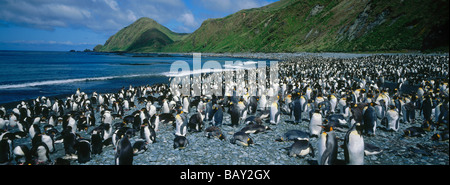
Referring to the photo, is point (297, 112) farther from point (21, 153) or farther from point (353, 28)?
point (353, 28)

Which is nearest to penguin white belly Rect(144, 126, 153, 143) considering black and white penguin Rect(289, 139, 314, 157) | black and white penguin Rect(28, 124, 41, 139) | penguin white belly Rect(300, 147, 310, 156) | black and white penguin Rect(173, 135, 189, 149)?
black and white penguin Rect(173, 135, 189, 149)

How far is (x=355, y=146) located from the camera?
545cm

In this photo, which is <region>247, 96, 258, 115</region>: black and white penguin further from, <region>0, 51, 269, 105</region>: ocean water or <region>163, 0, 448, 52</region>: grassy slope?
<region>0, 51, 269, 105</region>: ocean water

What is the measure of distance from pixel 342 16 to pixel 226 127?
97991mm

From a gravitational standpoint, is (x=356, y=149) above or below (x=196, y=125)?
above

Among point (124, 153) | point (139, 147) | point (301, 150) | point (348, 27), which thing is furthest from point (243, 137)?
point (348, 27)

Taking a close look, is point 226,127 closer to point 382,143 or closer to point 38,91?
point 382,143

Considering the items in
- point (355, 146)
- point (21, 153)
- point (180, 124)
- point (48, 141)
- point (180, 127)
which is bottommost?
point (21, 153)

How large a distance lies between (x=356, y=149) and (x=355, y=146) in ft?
0.25

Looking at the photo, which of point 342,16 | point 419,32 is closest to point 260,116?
point 419,32

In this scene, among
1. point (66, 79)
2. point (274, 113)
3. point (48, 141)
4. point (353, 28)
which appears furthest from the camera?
point (353, 28)

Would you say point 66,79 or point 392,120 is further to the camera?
point 66,79
